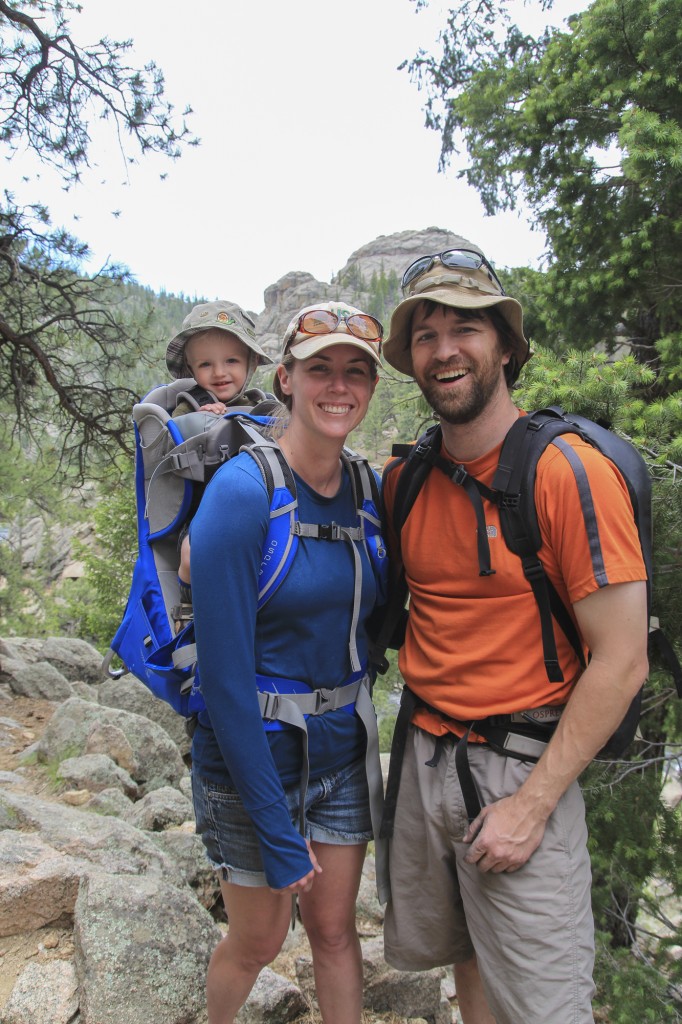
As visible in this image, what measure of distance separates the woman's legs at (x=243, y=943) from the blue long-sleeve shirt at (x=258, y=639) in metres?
0.24

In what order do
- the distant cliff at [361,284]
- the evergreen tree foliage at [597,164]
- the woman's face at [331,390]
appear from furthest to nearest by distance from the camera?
1. the distant cliff at [361,284]
2. the evergreen tree foliage at [597,164]
3. the woman's face at [331,390]

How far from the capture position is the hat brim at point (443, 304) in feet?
6.79

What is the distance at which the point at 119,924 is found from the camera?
8.73 ft

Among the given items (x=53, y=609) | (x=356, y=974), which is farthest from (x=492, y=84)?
(x=53, y=609)

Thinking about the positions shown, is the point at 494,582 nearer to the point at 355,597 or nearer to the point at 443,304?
the point at 355,597

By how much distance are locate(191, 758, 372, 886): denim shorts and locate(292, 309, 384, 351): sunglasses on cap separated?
137cm

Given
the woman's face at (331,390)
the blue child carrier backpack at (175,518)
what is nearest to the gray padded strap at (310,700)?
the blue child carrier backpack at (175,518)

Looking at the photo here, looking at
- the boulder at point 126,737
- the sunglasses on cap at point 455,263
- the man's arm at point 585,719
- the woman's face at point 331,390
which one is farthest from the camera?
the boulder at point 126,737

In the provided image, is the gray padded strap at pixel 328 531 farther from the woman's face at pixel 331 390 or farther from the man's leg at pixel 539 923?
the man's leg at pixel 539 923

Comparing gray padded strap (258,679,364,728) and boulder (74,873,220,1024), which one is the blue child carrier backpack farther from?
boulder (74,873,220,1024)

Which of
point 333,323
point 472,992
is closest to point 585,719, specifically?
point 472,992

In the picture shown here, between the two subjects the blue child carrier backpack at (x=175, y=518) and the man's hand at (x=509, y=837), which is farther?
the blue child carrier backpack at (x=175, y=518)

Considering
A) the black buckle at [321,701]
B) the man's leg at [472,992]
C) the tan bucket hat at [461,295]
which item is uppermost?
the tan bucket hat at [461,295]

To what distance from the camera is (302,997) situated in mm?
2975
